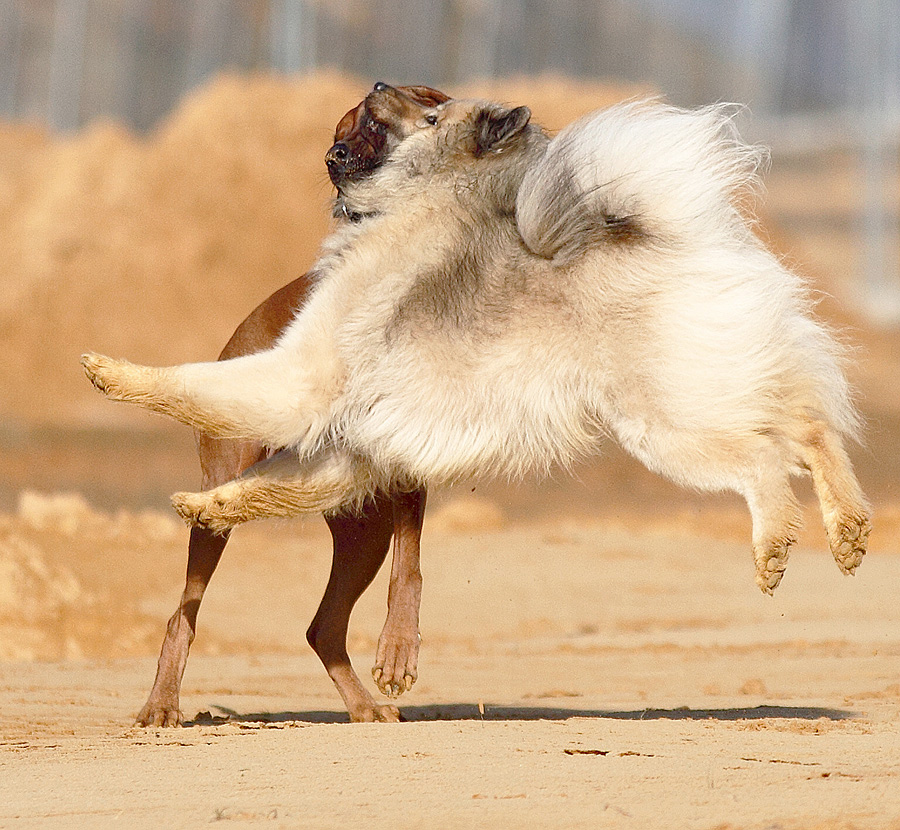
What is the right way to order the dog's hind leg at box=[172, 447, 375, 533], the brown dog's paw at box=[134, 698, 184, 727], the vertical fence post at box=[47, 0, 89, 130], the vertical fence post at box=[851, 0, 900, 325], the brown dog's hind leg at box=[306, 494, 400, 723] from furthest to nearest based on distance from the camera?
the vertical fence post at box=[47, 0, 89, 130], the vertical fence post at box=[851, 0, 900, 325], the brown dog's hind leg at box=[306, 494, 400, 723], the brown dog's paw at box=[134, 698, 184, 727], the dog's hind leg at box=[172, 447, 375, 533]

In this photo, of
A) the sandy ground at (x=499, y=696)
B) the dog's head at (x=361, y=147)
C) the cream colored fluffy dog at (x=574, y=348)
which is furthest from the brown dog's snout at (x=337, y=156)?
the sandy ground at (x=499, y=696)

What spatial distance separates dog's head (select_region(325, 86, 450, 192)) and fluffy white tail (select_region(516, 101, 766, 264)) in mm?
683

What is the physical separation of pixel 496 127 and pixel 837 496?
1.87 meters

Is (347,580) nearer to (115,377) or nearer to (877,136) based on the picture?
(115,377)

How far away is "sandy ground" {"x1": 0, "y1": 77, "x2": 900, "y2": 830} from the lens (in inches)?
164

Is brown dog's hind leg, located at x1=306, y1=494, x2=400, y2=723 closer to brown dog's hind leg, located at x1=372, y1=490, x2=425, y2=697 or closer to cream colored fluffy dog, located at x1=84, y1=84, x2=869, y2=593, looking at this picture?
brown dog's hind leg, located at x1=372, y1=490, x2=425, y2=697

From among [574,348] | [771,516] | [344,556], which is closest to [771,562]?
[771,516]

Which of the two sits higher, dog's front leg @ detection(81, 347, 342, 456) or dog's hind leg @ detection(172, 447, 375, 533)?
dog's front leg @ detection(81, 347, 342, 456)

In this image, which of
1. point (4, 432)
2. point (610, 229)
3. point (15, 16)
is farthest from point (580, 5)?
point (610, 229)

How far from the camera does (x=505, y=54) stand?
34594 mm

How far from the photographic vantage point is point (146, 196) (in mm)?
24031

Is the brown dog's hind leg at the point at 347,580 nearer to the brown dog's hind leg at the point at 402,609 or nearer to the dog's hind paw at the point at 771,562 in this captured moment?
the brown dog's hind leg at the point at 402,609

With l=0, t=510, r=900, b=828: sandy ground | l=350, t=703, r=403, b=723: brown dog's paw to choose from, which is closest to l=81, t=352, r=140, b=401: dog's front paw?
l=0, t=510, r=900, b=828: sandy ground

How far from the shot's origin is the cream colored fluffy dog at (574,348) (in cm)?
498
